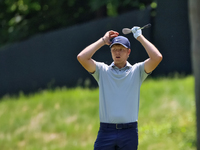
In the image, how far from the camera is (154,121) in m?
7.94

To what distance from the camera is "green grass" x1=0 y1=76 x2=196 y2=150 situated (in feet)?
24.0

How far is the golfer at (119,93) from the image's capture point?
154 inches

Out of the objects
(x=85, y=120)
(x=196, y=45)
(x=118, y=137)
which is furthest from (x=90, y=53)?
(x=85, y=120)

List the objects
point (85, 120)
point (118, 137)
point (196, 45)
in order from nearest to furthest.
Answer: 1. point (118, 137)
2. point (196, 45)
3. point (85, 120)

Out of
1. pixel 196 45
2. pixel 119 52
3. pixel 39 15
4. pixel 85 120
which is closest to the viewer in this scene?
pixel 119 52

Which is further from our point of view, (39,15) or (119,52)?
(39,15)

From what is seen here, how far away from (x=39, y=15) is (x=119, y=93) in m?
12.6

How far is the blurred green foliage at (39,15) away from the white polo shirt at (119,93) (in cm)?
980

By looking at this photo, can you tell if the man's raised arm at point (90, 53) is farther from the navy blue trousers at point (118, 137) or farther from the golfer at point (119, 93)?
the navy blue trousers at point (118, 137)

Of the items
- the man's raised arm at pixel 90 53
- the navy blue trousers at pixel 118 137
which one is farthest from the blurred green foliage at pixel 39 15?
the navy blue trousers at pixel 118 137

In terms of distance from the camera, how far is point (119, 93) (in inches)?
156

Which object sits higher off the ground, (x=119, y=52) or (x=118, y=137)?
(x=119, y=52)

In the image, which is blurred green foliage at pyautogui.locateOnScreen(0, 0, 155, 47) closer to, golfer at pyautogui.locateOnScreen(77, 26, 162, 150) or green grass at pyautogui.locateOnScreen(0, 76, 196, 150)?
green grass at pyautogui.locateOnScreen(0, 76, 196, 150)

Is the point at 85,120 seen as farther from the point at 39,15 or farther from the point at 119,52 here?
the point at 39,15
